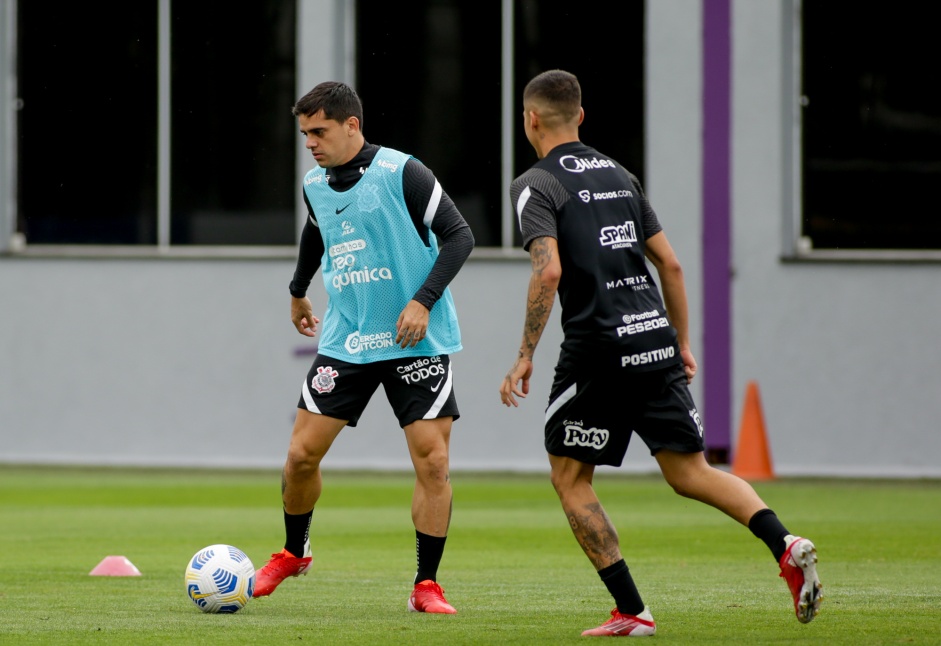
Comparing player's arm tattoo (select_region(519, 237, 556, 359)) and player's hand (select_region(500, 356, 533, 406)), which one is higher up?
player's arm tattoo (select_region(519, 237, 556, 359))

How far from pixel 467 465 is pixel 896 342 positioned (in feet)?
15.5

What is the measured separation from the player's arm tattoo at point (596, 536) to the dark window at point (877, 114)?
11631 millimetres

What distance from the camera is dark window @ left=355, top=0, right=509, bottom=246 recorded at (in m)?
16.7

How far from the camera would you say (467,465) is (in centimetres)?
1675

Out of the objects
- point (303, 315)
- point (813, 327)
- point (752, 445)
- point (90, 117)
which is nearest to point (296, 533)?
point (303, 315)

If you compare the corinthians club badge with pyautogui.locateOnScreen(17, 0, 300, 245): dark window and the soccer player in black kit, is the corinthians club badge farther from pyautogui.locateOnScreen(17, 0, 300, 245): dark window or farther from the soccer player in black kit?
pyautogui.locateOnScreen(17, 0, 300, 245): dark window

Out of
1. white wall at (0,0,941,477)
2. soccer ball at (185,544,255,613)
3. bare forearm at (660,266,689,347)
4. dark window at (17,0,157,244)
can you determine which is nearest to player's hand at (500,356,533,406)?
bare forearm at (660,266,689,347)

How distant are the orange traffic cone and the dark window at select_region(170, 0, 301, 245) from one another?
5441 mm

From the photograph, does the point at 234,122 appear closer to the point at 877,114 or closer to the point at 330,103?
the point at 877,114

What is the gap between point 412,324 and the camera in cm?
595

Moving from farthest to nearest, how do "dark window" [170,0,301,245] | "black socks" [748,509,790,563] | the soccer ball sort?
"dark window" [170,0,301,245]
the soccer ball
"black socks" [748,509,790,563]

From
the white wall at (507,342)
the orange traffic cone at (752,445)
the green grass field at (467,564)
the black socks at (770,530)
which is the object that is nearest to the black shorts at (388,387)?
the green grass field at (467,564)

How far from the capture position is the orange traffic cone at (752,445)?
14875 millimetres

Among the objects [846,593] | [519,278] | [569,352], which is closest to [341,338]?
[569,352]
